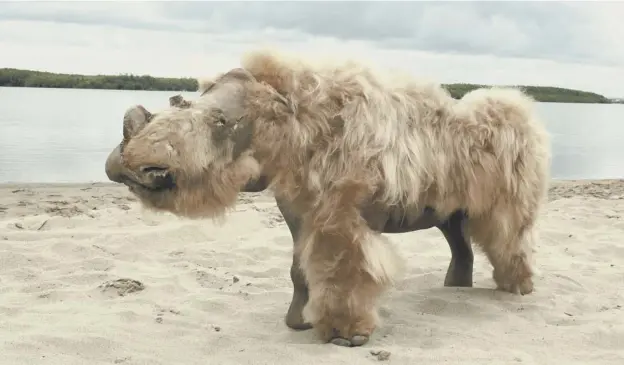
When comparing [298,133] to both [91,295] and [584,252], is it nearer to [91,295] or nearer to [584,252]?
[91,295]

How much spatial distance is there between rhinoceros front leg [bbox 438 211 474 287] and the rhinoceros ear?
6.82ft

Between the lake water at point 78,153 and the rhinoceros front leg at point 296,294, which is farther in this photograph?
the lake water at point 78,153

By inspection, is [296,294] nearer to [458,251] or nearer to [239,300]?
[239,300]

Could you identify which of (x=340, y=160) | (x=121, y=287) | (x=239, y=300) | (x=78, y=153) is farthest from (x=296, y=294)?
(x=78, y=153)

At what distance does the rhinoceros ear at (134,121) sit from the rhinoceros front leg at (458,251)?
2.08 metres

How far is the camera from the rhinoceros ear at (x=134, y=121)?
305 cm

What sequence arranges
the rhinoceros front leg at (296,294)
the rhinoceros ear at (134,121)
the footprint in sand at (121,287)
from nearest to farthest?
the rhinoceros ear at (134,121), the rhinoceros front leg at (296,294), the footprint in sand at (121,287)

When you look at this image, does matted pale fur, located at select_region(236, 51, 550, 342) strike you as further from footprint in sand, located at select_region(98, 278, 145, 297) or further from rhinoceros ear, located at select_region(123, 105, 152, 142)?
footprint in sand, located at select_region(98, 278, 145, 297)

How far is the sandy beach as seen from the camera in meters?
3.26

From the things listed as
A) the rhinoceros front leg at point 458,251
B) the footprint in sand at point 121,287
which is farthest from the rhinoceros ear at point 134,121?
the rhinoceros front leg at point 458,251

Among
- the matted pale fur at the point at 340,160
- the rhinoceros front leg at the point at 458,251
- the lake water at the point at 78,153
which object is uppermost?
the matted pale fur at the point at 340,160

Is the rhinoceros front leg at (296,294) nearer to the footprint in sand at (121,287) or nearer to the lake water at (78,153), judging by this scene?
the footprint in sand at (121,287)

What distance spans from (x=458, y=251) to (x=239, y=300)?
4.92ft

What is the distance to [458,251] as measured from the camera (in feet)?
14.9
